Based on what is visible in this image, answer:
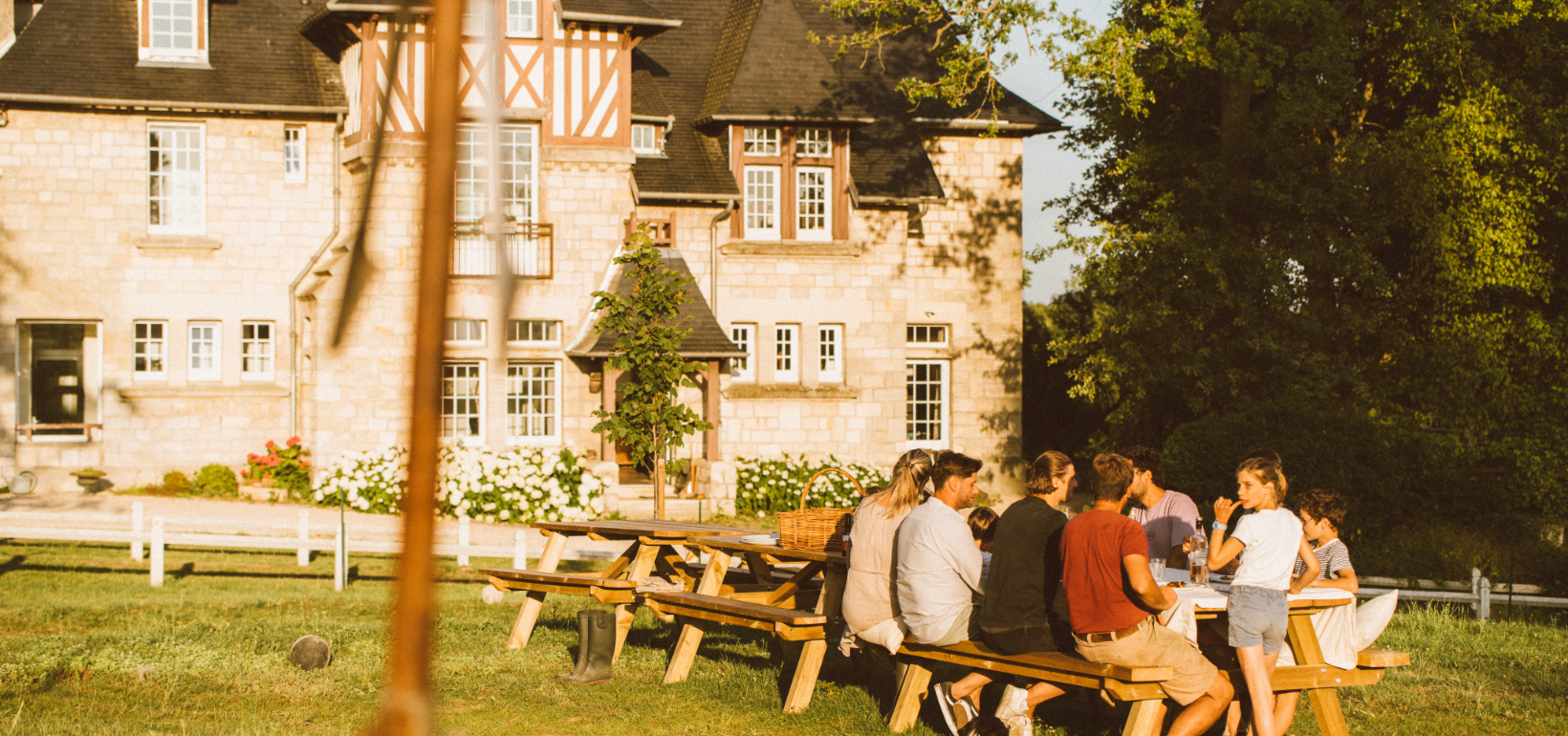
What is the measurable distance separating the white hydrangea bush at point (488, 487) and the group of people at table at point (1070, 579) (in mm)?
11048

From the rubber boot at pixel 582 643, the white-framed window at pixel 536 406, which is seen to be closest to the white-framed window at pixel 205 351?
the white-framed window at pixel 536 406

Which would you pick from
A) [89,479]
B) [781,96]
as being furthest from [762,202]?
[89,479]

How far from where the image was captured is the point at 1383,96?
68.5 feet

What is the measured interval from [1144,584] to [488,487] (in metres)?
13.3

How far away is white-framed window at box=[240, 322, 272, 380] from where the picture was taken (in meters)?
20.6

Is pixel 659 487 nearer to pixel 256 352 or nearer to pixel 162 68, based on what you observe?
pixel 256 352

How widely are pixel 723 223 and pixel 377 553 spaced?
366 inches

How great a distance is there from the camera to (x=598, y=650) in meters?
7.75

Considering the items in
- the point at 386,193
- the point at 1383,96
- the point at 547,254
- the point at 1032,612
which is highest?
the point at 1383,96

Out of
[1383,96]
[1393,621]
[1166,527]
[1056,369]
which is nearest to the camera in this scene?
[1166,527]

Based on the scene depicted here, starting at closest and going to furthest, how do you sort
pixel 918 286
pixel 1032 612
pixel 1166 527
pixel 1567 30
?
pixel 1032 612
pixel 1166 527
pixel 1567 30
pixel 918 286

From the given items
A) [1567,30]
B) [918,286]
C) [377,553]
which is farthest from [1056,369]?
[377,553]

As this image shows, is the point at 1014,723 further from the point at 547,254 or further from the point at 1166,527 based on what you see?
the point at 547,254

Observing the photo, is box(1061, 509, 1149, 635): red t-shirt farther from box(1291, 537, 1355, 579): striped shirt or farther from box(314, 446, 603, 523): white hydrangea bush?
box(314, 446, 603, 523): white hydrangea bush
